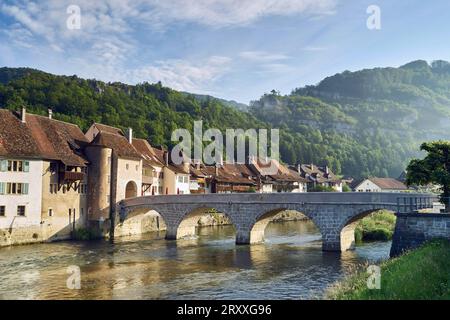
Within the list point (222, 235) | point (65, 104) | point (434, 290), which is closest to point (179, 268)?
point (434, 290)

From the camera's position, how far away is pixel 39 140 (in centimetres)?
4434

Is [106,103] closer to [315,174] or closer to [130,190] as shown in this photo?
[315,174]

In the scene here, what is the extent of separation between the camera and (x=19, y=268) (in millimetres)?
29859

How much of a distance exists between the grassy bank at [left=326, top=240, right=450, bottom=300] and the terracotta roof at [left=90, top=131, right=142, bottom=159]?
106ft

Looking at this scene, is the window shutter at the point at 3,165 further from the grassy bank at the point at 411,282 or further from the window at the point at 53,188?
the grassy bank at the point at 411,282

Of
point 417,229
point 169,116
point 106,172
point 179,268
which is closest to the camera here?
point 417,229

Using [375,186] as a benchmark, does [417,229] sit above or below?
below

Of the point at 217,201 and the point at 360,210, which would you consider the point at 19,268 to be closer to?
the point at 217,201

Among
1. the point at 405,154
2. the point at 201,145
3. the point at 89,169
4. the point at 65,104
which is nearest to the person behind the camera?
the point at 89,169

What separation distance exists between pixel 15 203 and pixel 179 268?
18.4 meters

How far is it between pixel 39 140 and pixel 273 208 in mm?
22738

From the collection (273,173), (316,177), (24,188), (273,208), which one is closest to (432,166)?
(273,208)
